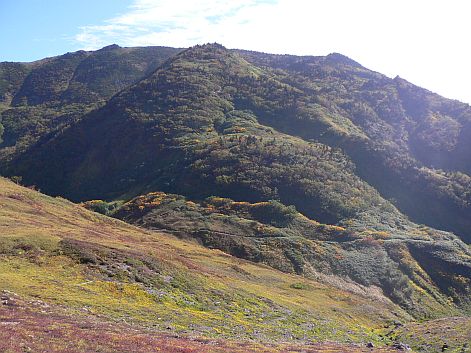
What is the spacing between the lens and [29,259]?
43.4 meters

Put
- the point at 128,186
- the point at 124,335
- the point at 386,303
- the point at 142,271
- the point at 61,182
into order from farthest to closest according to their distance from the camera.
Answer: the point at 61,182
the point at 128,186
the point at 386,303
the point at 142,271
the point at 124,335

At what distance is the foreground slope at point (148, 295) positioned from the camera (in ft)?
107

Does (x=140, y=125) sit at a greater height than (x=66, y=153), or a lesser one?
greater

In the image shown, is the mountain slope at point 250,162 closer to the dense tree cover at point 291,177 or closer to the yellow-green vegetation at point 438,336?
the dense tree cover at point 291,177

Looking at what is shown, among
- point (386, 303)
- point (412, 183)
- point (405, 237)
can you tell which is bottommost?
point (386, 303)

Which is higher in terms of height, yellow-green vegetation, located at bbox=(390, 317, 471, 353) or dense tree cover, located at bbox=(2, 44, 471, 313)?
dense tree cover, located at bbox=(2, 44, 471, 313)

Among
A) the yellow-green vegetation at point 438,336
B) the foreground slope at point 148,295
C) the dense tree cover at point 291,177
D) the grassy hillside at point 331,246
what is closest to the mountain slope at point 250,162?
the dense tree cover at point 291,177

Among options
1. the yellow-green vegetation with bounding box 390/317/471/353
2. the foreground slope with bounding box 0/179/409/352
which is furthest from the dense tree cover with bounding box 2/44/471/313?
the foreground slope with bounding box 0/179/409/352

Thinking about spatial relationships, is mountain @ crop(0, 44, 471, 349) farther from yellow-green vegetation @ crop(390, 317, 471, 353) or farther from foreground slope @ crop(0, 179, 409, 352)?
foreground slope @ crop(0, 179, 409, 352)

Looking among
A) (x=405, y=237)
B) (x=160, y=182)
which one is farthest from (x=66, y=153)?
(x=405, y=237)

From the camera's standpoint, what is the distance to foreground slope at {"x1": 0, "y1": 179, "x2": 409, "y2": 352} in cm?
3247

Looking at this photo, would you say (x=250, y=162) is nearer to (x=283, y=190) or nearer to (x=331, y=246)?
(x=283, y=190)

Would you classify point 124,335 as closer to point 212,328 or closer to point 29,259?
point 212,328

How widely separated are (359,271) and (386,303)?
12.9 metres
